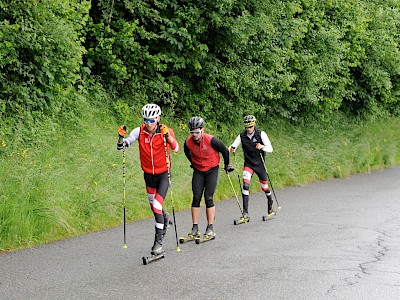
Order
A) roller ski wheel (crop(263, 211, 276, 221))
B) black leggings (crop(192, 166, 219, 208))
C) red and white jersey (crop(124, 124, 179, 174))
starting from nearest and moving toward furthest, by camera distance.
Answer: red and white jersey (crop(124, 124, 179, 174)) < black leggings (crop(192, 166, 219, 208)) < roller ski wheel (crop(263, 211, 276, 221))

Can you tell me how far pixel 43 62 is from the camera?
14359 mm

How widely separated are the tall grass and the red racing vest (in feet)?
6.04

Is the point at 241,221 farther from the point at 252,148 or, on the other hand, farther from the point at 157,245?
the point at 157,245

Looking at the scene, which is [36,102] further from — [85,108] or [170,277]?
[170,277]

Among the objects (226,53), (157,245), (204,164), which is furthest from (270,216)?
(226,53)

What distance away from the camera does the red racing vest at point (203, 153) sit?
470 inches

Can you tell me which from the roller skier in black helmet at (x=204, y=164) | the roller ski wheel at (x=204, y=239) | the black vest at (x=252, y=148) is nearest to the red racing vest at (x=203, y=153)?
the roller skier in black helmet at (x=204, y=164)

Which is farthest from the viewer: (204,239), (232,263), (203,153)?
(203,153)

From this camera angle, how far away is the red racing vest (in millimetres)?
11938

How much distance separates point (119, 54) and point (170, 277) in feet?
33.9

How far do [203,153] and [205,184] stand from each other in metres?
0.52

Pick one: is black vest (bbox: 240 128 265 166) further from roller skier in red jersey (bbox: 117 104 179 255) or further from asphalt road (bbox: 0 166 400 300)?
roller skier in red jersey (bbox: 117 104 179 255)

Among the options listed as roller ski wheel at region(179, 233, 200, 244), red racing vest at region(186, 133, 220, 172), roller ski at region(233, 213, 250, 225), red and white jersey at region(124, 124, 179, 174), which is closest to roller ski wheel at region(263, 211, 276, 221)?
roller ski at region(233, 213, 250, 225)

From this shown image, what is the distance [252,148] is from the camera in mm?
14562
